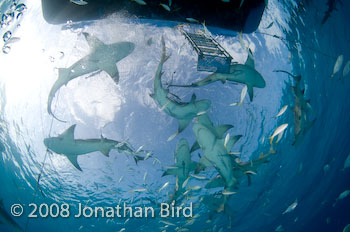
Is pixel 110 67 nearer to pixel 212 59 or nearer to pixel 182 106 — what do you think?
pixel 182 106

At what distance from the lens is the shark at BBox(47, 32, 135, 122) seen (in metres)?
7.07

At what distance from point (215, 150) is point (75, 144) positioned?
197 inches

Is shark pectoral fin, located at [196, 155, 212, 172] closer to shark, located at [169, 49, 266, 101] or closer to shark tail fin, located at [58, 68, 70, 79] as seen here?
shark, located at [169, 49, 266, 101]

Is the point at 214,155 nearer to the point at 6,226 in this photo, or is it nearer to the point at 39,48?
the point at 39,48

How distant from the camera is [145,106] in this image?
32.8 ft

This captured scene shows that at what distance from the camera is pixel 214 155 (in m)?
7.14

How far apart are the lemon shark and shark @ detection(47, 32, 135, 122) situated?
343 cm

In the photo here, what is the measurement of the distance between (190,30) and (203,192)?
10.7 metres

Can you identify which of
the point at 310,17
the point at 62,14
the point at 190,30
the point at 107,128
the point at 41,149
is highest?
the point at 310,17

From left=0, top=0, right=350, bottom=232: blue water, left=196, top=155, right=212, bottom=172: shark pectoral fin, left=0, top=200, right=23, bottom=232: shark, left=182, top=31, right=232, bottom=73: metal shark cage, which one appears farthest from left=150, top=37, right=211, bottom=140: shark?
left=0, top=200, right=23, bottom=232: shark

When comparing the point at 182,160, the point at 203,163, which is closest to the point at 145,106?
the point at 182,160

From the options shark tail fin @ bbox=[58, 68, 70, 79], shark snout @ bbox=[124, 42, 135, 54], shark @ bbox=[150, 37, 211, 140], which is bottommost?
shark tail fin @ bbox=[58, 68, 70, 79]

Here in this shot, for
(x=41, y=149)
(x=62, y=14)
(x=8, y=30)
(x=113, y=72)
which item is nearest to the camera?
(x=62, y=14)

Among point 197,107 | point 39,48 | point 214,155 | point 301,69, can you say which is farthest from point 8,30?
point 301,69
